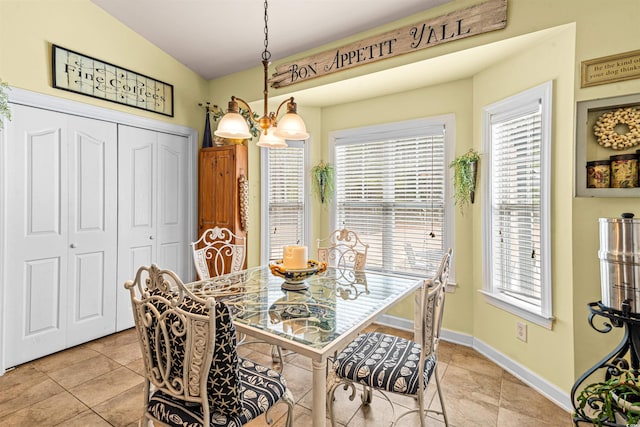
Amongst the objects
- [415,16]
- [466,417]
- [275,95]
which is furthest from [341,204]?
[466,417]

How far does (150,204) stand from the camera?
3.55 m

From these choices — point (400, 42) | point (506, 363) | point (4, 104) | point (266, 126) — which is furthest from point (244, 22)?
point (506, 363)

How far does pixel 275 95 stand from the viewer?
11.5 feet

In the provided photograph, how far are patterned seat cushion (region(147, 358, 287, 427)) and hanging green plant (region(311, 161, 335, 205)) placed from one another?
2446mm

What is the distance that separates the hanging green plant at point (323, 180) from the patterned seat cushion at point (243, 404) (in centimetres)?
245

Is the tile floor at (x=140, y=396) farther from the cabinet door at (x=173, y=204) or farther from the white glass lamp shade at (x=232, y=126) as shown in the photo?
the white glass lamp shade at (x=232, y=126)

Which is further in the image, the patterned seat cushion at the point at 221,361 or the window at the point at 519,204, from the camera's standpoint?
the window at the point at 519,204

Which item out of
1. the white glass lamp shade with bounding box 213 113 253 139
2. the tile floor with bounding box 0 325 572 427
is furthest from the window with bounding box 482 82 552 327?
the white glass lamp shade with bounding box 213 113 253 139

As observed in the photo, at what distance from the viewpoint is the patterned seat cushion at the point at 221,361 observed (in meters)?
1.17

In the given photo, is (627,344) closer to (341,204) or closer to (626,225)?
(626,225)

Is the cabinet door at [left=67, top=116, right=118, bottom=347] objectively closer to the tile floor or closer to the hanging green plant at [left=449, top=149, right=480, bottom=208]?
the tile floor

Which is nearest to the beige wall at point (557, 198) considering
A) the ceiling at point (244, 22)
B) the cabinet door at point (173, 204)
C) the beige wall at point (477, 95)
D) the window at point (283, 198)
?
the beige wall at point (477, 95)

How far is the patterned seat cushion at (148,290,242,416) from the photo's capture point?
1.17 meters

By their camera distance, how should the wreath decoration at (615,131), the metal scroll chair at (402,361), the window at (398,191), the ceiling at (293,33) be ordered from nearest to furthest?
1. the metal scroll chair at (402,361)
2. the wreath decoration at (615,131)
3. the ceiling at (293,33)
4. the window at (398,191)
